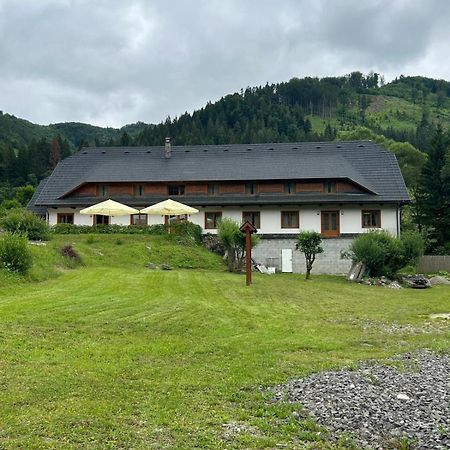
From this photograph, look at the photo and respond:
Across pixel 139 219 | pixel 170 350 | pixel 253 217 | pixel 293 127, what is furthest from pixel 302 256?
pixel 293 127

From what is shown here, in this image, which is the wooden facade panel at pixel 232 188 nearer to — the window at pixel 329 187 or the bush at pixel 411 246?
the window at pixel 329 187

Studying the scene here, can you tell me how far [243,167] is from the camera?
135 feet

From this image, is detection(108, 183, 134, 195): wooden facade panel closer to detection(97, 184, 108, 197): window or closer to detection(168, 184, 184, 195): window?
detection(97, 184, 108, 197): window

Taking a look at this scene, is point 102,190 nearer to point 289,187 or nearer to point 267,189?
point 267,189

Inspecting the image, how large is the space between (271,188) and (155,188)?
9.30 m

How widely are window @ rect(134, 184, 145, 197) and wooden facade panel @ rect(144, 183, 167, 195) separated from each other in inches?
10.7

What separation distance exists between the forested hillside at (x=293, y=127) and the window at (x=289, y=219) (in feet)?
40.5

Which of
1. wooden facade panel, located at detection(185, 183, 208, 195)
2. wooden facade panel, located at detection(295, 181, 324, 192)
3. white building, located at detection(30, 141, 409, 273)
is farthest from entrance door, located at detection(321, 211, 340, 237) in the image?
wooden facade panel, located at detection(185, 183, 208, 195)

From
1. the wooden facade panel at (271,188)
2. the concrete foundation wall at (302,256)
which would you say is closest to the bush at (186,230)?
the concrete foundation wall at (302,256)

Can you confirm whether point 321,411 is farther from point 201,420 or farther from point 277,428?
point 201,420

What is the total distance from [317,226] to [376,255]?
31.7ft

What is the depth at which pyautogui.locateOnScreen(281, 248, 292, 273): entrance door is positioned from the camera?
34875mm

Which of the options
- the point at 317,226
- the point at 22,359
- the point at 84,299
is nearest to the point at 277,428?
the point at 22,359

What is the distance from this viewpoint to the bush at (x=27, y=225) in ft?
93.0
